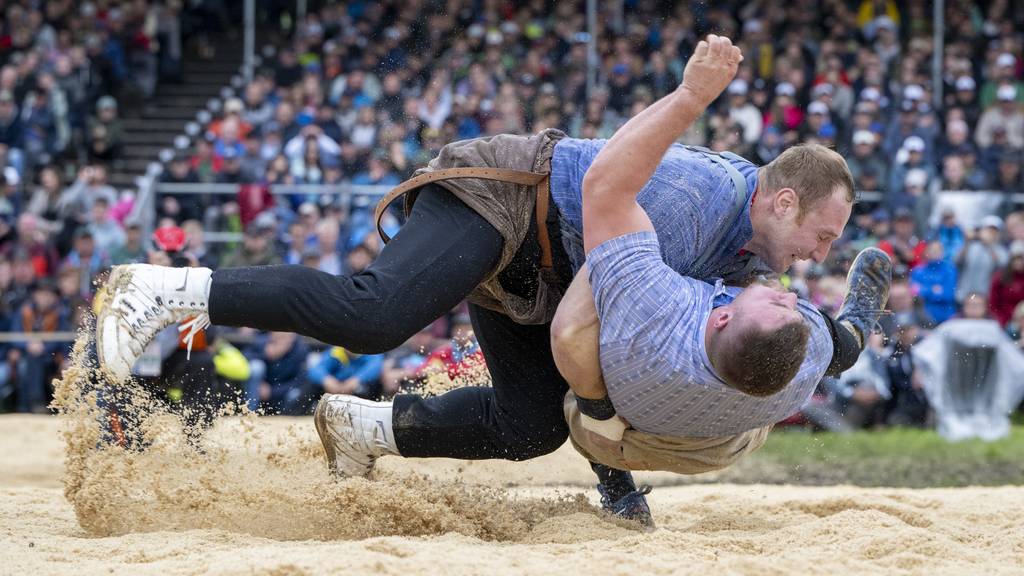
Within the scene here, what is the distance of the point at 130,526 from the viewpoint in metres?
4.13

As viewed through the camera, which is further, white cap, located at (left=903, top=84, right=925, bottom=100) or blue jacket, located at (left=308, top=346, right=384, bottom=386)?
Answer: white cap, located at (left=903, top=84, right=925, bottom=100)


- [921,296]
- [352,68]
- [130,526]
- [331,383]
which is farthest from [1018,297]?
[130,526]

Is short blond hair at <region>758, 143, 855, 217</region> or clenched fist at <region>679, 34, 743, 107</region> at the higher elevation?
clenched fist at <region>679, 34, 743, 107</region>

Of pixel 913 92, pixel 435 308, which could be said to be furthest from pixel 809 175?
pixel 913 92

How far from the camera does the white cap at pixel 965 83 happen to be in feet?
39.8

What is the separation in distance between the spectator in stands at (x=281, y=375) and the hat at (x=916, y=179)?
5.05 m

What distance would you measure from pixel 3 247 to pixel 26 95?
8.76 ft

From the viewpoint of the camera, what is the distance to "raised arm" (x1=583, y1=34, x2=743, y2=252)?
3480mm

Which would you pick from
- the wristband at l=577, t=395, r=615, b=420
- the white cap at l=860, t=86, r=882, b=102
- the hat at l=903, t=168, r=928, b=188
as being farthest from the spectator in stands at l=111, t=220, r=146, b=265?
the wristband at l=577, t=395, r=615, b=420

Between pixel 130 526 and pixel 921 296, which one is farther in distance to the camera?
pixel 921 296

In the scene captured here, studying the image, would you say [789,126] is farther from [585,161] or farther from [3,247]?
[585,161]

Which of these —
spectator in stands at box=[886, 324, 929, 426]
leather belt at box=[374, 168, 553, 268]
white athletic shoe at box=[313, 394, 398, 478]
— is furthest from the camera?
spectator in stands at box=[886, 324, 929, 426]

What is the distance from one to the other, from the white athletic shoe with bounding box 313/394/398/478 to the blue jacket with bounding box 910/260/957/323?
5.78 meters

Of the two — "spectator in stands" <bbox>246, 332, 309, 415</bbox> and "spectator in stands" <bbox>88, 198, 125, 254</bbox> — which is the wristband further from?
"spectator in stands" <bbox>88, 198, 125, 254</bbox>
